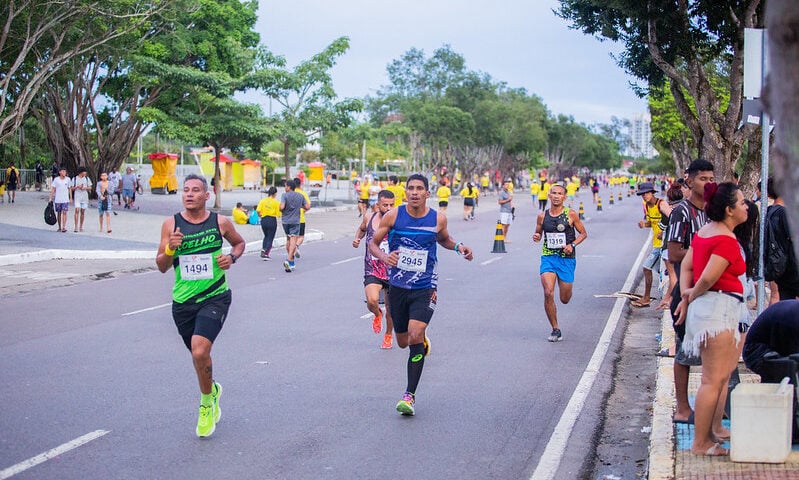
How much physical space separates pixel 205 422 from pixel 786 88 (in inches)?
207

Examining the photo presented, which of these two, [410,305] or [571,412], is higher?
[410,305]

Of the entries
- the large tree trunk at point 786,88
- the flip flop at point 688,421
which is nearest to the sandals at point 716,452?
the flip flop at point 688,421

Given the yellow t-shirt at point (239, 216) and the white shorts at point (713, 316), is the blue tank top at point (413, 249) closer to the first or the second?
the white shorts at point (713, 316)

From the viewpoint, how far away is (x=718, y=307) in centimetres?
577

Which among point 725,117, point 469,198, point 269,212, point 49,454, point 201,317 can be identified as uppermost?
point 725,117

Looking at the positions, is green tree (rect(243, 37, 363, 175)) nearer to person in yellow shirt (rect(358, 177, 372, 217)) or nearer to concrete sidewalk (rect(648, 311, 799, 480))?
person in yellow shirt (rect(358, 177, 372, 217))

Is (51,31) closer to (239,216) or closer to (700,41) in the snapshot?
(239,216)

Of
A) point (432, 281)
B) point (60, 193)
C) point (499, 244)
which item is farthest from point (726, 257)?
point (60, 193)

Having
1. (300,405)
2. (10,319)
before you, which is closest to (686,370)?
(300,405)

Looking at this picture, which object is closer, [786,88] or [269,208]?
[786,88]

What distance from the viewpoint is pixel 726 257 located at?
573 cm

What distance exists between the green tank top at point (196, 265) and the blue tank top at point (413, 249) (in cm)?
151

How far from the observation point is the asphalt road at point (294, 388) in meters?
6.20

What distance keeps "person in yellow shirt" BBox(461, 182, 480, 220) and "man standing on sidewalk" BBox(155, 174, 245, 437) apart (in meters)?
31.7
